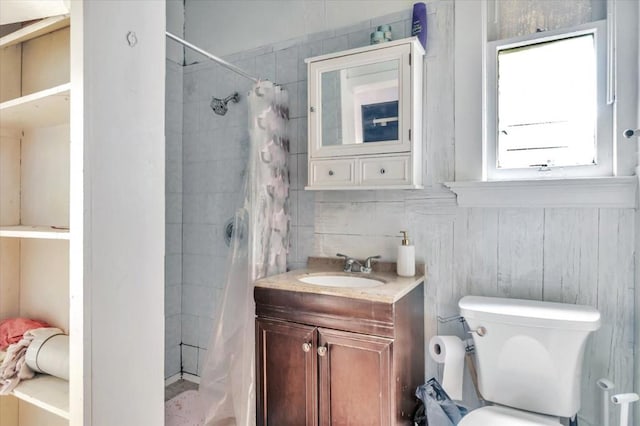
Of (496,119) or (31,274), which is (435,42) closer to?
(496,119)

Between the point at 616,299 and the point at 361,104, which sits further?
the point at 361,104

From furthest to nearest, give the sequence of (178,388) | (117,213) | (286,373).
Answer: (178,388) < (286,373) < (117,213)

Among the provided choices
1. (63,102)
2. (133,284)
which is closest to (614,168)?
(133,284)

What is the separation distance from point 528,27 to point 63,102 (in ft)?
6.04

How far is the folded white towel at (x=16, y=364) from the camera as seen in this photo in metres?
1.02

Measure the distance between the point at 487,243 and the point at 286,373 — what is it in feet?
3.55

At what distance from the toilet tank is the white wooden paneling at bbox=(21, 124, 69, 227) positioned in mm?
1504

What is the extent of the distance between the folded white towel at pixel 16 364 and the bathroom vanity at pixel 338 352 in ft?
2.97

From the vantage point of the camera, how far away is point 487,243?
180 cm

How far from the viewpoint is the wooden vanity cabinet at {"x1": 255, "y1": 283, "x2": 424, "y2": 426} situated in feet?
4.99

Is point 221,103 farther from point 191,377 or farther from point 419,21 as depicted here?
point 191,377

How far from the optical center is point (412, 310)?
1761 millimetres

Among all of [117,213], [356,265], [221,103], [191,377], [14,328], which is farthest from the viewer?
[191,377]

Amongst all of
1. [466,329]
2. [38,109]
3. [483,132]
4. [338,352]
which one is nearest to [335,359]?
[338,352]
